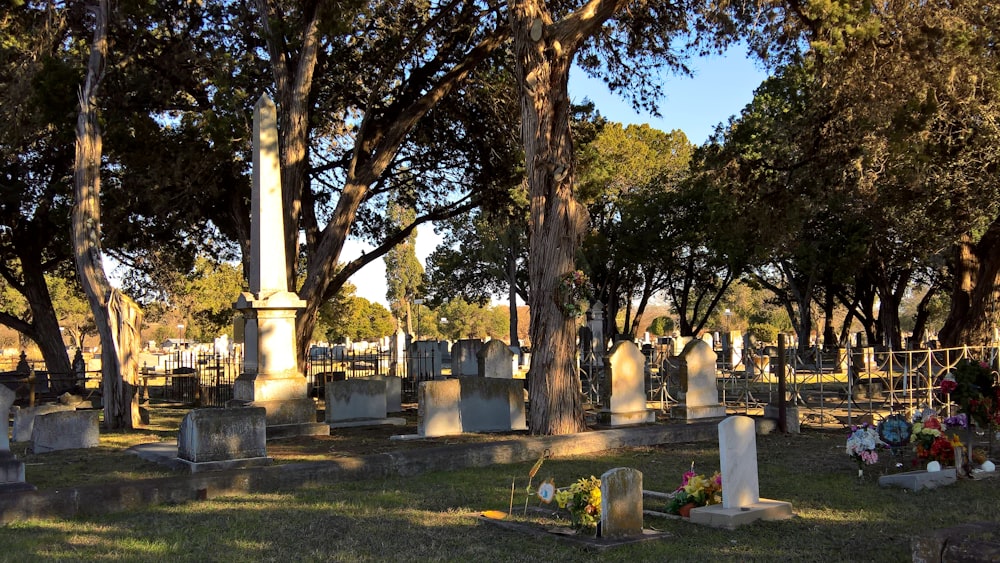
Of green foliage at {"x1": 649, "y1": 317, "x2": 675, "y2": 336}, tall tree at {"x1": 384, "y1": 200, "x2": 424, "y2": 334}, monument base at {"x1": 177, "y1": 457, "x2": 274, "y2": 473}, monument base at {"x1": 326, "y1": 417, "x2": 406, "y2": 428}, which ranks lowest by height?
monument base at {"x1": 326, "y1": 417, "x2": 406, "y2": 428}

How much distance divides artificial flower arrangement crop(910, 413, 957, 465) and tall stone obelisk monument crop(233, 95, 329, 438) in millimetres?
9209

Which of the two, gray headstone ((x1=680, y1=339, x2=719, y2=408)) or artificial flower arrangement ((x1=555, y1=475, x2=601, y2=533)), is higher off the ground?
gray headstone ((x1=680, y1=339, x2=719, y2=408))

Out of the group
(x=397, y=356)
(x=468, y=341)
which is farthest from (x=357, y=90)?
(x=397, y=356)

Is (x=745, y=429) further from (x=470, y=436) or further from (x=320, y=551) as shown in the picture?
(x=470, y=436)

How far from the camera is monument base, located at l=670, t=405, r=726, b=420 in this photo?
1560 centimetres

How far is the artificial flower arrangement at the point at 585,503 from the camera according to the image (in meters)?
6.92

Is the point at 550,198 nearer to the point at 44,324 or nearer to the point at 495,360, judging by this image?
the point at 495,360

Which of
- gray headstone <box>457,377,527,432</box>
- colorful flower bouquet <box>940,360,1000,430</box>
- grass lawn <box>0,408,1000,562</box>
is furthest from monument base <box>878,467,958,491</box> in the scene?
gray headstone <box>457,377,527,432</box>

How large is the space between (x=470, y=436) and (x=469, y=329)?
85884mm

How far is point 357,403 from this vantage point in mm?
16219

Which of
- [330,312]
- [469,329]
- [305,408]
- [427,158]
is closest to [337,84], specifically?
[427,158]

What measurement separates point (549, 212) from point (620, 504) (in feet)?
23.3

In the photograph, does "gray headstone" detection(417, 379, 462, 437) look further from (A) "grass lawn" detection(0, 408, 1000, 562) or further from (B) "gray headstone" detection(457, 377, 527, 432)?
(A) "grass lawn" detection(0, 408, 1000, 562)

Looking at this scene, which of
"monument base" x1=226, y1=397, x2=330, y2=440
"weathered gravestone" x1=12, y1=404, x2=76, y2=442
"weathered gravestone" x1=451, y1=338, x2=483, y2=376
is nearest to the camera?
"monument base" x1=226, y1=397, x2=330, y2=440
